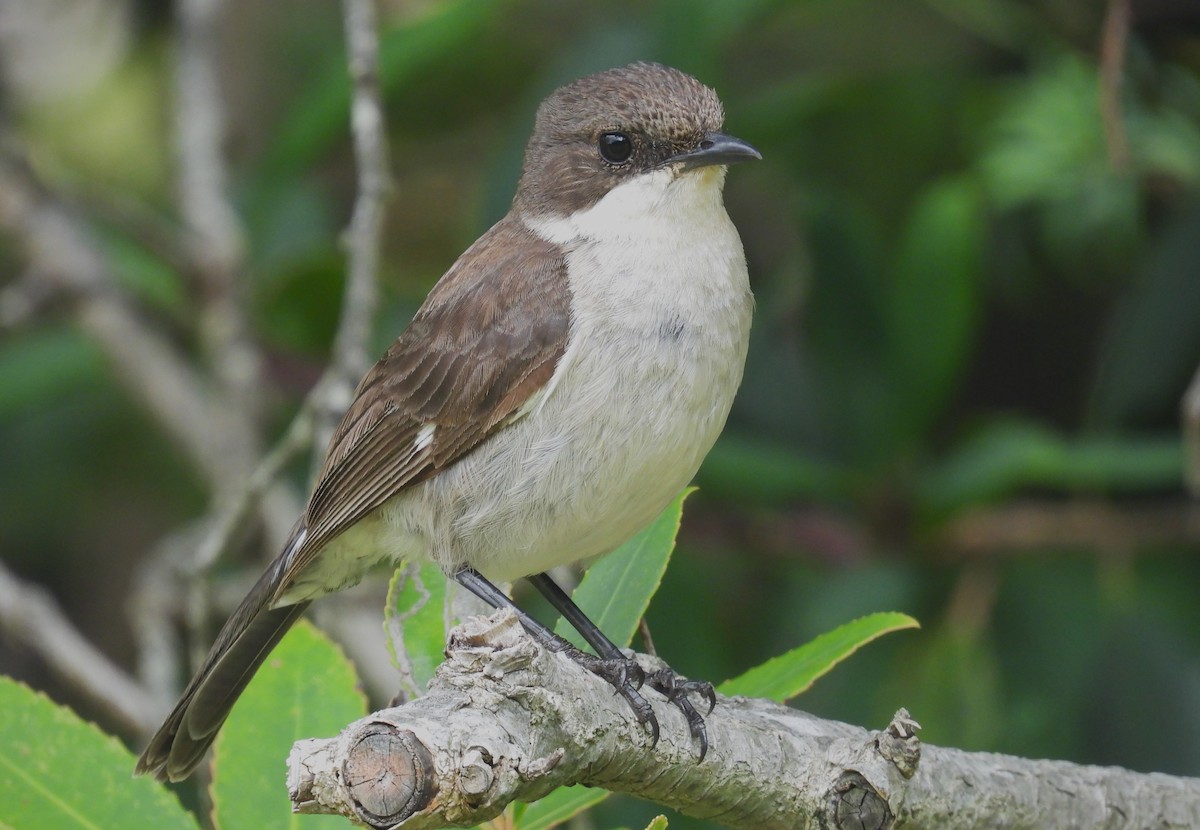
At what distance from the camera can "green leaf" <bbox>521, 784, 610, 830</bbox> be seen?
2580mm

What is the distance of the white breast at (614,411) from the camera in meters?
3.03

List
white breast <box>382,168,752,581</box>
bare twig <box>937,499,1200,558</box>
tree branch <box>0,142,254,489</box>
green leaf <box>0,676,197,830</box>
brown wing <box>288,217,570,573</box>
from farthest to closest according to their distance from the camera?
tree branch <box>0,142,254,489</box> < bare twig <box>937,499,1200,558</box> < brown wing <box>288,217,570,573</box> < white breast <box>382,168,752,581</box> < green leaf <box>0,676,197,830</box>

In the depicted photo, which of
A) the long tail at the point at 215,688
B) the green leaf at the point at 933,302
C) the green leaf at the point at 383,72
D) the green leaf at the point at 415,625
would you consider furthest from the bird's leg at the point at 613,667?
the green leaf at the point at 383,72

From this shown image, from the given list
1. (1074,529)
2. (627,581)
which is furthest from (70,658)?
(1074,529)

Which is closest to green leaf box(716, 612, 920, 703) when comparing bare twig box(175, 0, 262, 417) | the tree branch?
bare twig box(175, 0, 262, 417)

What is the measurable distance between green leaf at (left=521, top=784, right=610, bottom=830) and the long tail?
3.26ft

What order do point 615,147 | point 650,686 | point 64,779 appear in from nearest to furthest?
1. point 64,779
2. point 650,686
3. point 615,147

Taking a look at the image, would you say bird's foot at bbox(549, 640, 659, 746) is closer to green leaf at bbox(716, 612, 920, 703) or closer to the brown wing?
green leaf at bbox(716, 612, 920, 703)

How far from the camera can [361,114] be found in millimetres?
3924

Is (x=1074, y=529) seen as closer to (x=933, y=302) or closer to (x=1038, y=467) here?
(x=1038, y=467)

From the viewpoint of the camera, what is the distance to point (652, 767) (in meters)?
2.42

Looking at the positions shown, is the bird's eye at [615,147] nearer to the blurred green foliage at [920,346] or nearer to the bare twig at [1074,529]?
the blurred green foliage at [920,346]

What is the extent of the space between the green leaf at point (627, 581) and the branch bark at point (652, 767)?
23cm

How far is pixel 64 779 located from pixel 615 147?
186 centimetres
